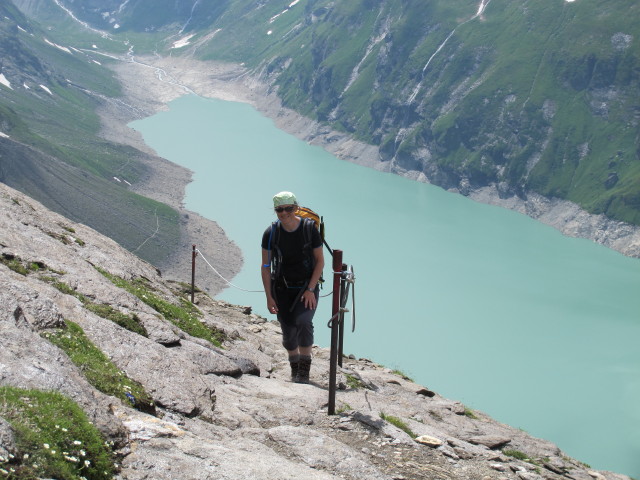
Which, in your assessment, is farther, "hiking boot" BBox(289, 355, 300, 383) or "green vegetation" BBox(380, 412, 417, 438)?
"hiking boot" BBox(289, 355, 300, 383)

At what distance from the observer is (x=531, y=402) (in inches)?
2422

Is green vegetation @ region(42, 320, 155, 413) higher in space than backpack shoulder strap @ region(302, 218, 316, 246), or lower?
lower

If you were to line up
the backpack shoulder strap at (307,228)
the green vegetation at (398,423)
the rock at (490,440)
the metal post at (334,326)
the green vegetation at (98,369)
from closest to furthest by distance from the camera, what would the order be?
the green vegetation at (98,369) → the metal post at (334,326) → the backpack shoulder strap at (307,228) → the green vegetation at (398,423) → the rock at (490,440)

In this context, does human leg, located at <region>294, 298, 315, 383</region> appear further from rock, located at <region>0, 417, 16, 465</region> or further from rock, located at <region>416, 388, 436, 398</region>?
rock, located at <region>0, 417, 16, 465</region>

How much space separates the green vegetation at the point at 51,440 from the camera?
255 inches

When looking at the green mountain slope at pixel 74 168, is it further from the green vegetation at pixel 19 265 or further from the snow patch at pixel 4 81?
the green vegetation at pixel 19 265

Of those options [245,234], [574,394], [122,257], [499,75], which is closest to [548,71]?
[499,75]

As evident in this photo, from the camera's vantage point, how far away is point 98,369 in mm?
9875

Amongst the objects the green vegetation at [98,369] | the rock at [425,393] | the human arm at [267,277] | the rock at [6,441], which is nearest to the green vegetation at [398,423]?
the human arm at [267,277]

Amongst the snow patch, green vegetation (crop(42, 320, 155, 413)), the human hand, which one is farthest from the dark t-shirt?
the snow patch

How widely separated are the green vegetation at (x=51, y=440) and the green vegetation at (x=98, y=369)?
1.83 metres

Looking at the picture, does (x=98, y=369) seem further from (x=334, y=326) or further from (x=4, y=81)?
(x=4, y=81)

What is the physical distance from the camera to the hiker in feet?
40.4

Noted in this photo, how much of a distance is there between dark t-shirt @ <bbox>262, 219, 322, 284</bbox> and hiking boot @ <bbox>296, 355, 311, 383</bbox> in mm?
2463
